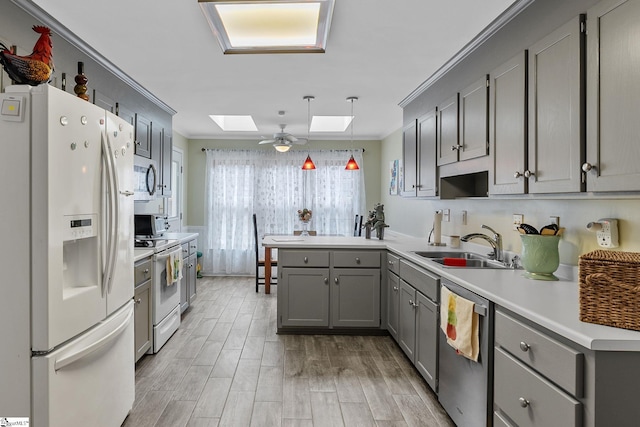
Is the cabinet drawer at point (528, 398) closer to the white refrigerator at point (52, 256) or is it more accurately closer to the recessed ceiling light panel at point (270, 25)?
the white refrigerator at point (52, 256)

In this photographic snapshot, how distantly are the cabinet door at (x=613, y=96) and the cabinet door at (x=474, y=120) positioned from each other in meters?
0.86

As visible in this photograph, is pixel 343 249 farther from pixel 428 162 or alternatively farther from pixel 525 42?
pixel 525 42

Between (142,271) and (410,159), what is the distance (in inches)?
107

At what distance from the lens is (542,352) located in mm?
1386

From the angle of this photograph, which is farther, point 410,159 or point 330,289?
point 410,159

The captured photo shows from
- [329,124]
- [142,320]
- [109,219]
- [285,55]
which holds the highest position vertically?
[329,124]

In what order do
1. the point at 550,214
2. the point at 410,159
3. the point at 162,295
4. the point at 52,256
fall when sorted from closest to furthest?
the point at 52,256 → the point at 550,214 → the point at 162,295 → the point at 410,159

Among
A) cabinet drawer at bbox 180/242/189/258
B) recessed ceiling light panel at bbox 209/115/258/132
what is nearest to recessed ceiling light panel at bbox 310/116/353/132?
recessed ceiling light panel at bbox 209/115/258/132

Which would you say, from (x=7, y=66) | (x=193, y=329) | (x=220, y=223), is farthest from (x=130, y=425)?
(x=220, y=223)

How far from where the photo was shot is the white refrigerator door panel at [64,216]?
1492mm

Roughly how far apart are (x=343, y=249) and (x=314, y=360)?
1056 mm

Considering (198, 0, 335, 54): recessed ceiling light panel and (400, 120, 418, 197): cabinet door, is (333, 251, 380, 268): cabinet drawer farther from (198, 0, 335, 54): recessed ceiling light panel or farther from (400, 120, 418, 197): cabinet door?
(198, 0, 335, 54): recessed ceiling light panel

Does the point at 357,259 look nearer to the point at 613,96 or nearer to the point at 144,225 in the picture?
the point at 144,225

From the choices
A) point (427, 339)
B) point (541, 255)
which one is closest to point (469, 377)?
point (427, 339)
